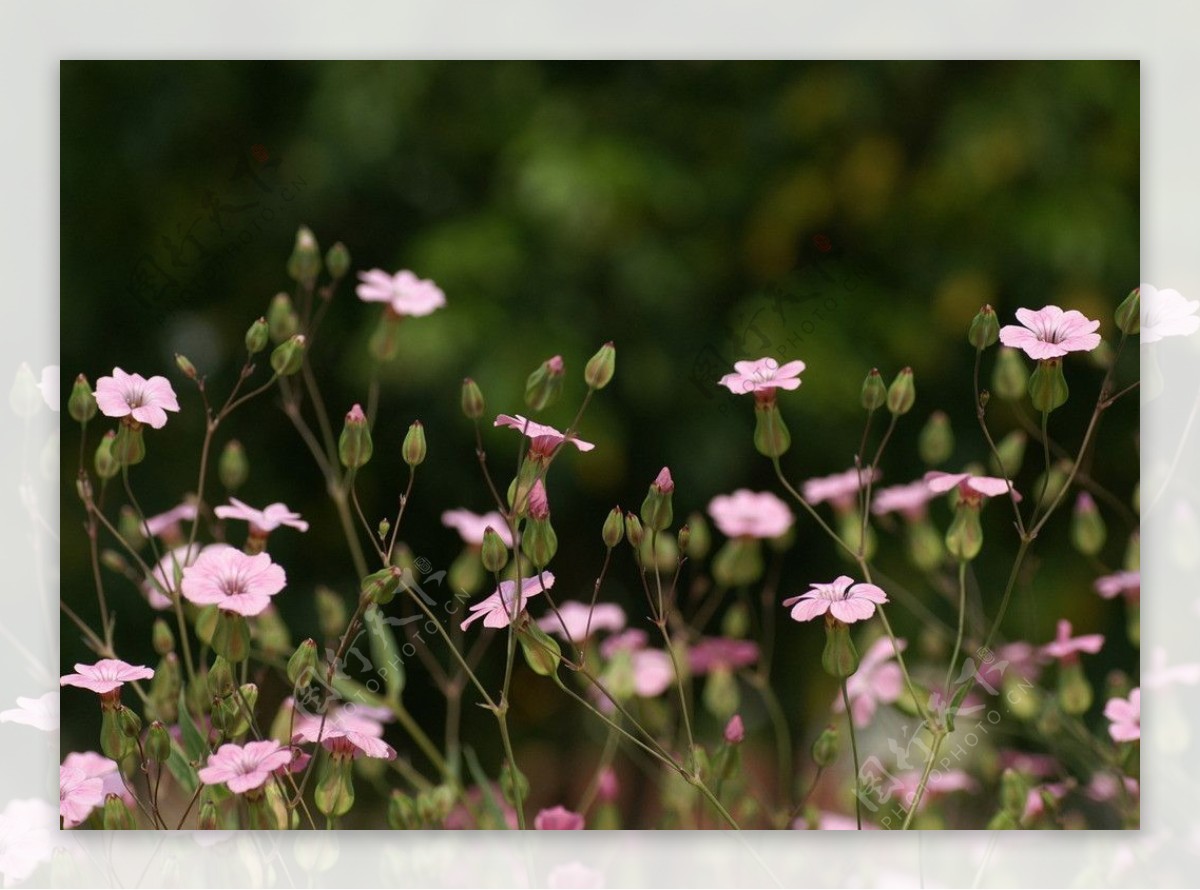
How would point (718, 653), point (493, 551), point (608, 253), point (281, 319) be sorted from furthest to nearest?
point (608, 253) < point (718, 653) < point (281, 319) < point (493, 551)

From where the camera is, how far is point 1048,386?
0.62 meters

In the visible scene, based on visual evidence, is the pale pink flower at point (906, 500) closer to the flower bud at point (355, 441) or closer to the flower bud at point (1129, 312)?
the flower bud at point (1129, 312)

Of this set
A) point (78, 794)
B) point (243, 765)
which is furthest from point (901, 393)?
point (78, 794)

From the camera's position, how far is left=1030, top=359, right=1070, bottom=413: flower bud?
2.04 feet

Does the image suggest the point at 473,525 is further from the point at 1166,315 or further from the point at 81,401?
the point at 1166,315

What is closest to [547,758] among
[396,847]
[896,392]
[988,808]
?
[396,847]

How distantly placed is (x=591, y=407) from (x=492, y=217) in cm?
15

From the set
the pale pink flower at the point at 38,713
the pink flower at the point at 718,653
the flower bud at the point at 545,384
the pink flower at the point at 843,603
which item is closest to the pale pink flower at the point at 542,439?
the flower bud at the point at 545,384

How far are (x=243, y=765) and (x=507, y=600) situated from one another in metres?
0.15

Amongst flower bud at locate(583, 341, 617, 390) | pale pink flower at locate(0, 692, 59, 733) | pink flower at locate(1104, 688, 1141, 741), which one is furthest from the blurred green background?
flower bud at locate(583, 341, 617, 390)

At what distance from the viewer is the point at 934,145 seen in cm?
86

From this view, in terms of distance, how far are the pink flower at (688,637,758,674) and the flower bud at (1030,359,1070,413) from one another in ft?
0.85

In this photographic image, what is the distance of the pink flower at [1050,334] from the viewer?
2.07 feet

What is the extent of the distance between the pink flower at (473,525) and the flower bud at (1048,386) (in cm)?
30
